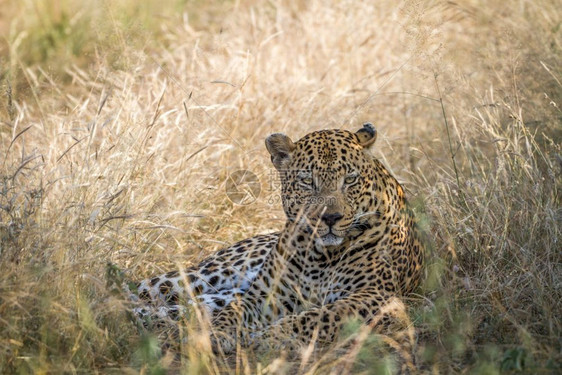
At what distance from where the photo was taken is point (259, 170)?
8242mm

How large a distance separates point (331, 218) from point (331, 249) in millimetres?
386

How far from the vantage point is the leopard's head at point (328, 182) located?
588 centimetres

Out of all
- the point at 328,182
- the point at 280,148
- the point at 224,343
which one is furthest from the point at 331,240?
the point at 224,343

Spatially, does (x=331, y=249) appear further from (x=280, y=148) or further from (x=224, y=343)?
(x=224, y=343)

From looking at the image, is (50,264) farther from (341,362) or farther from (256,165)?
(256,165)

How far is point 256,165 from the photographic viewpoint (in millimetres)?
8250

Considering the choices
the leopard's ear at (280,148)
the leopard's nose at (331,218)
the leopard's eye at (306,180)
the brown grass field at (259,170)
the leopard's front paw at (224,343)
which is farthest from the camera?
the leopard's ear at (280,148)

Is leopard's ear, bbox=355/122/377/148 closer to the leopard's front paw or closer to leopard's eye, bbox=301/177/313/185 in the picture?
leopard's eye, bbox=301/177/313/185

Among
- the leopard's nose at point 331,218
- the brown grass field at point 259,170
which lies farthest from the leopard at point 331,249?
the brown grass field at point 259,170

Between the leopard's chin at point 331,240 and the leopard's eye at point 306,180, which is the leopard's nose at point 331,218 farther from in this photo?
the leopard's eye at point 306,180

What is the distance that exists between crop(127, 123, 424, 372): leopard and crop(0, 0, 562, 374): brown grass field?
29cm

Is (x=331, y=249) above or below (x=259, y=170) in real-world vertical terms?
above

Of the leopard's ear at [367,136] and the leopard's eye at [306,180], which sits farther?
the leopard's ear at [367,136]

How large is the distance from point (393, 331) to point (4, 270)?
2.41 metres
